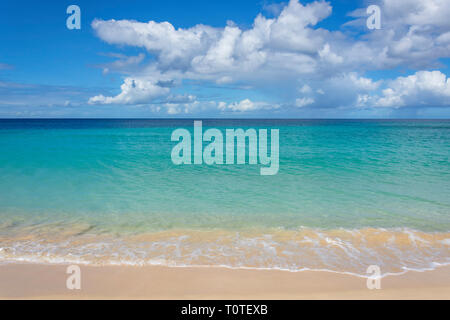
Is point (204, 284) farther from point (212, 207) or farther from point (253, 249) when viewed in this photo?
point (212, 207)

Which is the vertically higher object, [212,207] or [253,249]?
[212,207]

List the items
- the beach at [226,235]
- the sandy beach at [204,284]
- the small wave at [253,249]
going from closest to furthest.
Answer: the sandy beach at [204,284], the beach at [226,235], the small wave at [253,249]

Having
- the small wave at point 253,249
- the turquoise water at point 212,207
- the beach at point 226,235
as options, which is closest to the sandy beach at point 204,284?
the beach at point 226,235

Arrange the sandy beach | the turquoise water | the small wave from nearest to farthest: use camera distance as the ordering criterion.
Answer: the sandy beach
the small wave
the turquoise water

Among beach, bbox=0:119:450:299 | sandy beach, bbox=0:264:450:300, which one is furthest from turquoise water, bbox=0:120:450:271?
sandy beach, bbox=0:264:450:300

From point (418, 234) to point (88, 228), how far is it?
9275 millimetres

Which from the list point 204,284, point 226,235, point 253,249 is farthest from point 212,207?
point 204,284

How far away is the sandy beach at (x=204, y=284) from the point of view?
195 inches

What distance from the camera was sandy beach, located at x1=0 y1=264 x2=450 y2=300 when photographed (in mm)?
4961

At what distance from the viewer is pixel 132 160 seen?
69.2 ft

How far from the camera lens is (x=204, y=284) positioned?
17.5 feet

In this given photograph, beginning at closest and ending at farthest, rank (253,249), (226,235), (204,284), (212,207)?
(204,284)
(253,249)
(226,235)
(212,207)

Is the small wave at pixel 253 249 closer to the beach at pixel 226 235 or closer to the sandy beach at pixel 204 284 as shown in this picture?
the beach at pixel 226 235

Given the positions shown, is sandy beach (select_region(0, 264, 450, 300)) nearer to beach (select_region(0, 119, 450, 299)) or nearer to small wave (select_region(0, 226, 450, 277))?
beach (select_region(0, 119, 450, 299))
